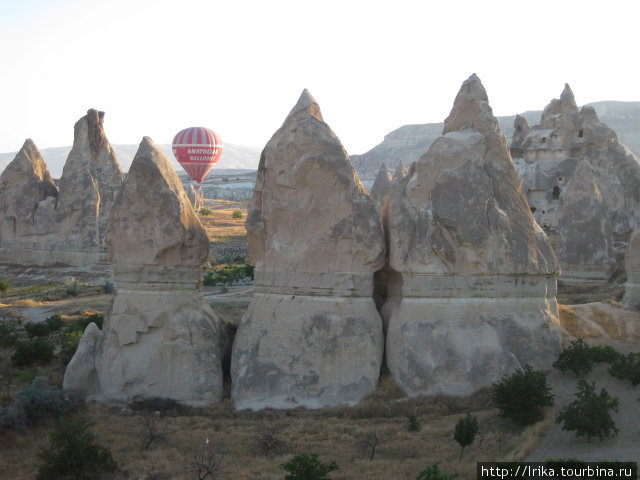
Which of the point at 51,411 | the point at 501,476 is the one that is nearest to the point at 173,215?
the point at 51,411

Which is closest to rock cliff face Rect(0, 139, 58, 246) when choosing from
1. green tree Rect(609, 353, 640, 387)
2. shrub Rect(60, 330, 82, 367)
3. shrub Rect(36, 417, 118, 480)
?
shrub Rect(60, 330, 82, 367)

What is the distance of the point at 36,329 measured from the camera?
18375mm

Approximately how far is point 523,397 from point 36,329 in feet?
39.9

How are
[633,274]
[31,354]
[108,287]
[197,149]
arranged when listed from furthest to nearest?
1. [197,149]
2. [108,287]
3. [633,274]
4. [31,354]

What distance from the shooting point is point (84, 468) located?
9.66 m

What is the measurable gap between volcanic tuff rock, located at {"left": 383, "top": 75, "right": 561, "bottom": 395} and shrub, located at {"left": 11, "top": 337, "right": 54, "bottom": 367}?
7.17m

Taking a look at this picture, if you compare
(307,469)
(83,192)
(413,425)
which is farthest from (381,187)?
(307,469)

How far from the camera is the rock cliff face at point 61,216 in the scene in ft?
102

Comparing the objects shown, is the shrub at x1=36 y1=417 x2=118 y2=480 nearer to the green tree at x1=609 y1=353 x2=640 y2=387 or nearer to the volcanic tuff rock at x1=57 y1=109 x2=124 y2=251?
the green tree at x1=609 y1=353 x2=640 y2=387

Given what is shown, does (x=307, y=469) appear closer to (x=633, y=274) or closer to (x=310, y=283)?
Result: (x=310, y=283)

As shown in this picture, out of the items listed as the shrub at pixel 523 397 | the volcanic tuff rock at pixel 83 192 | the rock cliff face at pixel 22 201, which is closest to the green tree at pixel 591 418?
the shrub at pixel 523 397

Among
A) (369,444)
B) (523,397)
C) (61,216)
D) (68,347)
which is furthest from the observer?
(61,216)

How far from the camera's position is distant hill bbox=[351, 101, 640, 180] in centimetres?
9150

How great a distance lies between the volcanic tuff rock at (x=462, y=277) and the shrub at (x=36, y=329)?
9.41 meters
